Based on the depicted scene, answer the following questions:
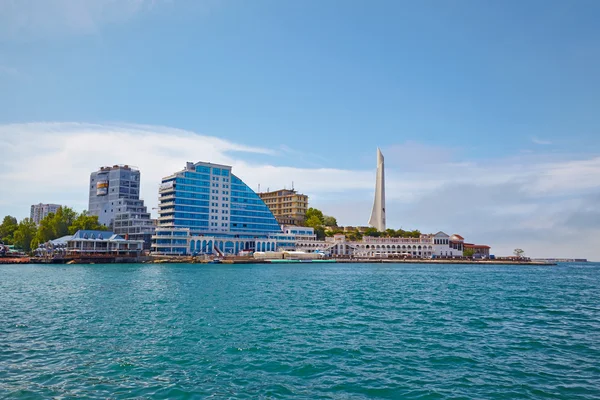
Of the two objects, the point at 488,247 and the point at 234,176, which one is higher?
the point at 234,176

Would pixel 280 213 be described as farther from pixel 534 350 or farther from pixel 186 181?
pixel 534 350

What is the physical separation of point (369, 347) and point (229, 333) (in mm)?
7383

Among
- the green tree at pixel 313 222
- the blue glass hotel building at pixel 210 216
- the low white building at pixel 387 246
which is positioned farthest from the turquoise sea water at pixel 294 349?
the green tree at pixel 313 222

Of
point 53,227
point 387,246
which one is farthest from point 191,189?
point 387,246

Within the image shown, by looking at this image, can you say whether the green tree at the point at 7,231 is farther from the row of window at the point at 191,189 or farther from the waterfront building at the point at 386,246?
the waterfront building at the point at 386,246

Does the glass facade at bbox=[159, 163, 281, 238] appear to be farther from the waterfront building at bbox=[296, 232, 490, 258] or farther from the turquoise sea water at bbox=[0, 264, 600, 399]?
the turquoise sea water at bbox=[0, 264, 600, 399]

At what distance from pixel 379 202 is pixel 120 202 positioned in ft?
315

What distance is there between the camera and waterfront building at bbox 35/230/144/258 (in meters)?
114

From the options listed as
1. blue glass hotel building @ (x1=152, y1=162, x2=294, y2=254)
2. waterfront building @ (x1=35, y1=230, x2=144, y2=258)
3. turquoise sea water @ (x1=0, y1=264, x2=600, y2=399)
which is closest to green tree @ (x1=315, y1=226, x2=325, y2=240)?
blue glass hotel building @ (x1=152, y1=162, x2=294, y2=254)

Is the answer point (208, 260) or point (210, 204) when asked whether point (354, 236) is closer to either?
point (210, 204)

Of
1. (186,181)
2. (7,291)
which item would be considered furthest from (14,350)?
(186,181)

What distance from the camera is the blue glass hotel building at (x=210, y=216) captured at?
132875 mm

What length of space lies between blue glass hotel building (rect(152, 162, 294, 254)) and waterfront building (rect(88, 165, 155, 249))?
519 inches

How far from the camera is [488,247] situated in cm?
19462
